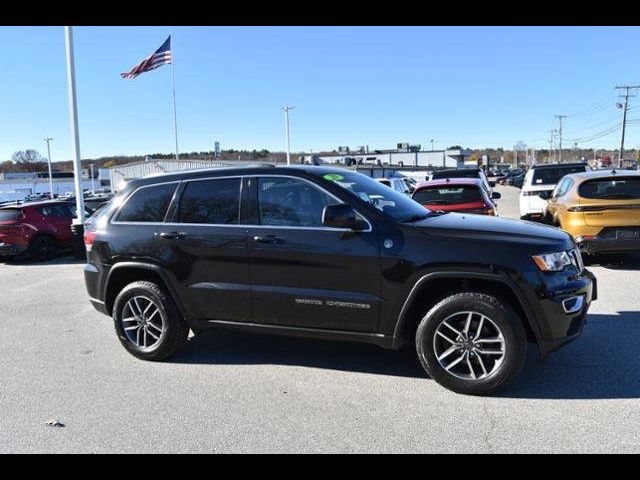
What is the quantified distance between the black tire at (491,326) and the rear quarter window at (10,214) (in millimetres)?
12280

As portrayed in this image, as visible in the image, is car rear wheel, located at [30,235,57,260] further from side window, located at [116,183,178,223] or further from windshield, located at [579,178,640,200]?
windshield, located at [579,178,640,200]

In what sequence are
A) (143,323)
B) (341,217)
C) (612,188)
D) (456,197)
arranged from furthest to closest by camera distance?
1. (456,197)
2. (612,188)
3. (143,323)
4. (341,217)

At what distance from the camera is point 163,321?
512cm

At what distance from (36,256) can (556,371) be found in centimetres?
1268

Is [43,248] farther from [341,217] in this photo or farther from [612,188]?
[612,188]

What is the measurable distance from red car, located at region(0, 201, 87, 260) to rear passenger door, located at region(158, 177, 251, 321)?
9838mm

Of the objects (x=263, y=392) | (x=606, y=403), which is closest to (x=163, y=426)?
(x=263, y=392)

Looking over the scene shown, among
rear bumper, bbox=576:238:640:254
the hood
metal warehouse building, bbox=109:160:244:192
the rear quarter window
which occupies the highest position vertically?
metal warehouse building, bbox=109:160:244:192

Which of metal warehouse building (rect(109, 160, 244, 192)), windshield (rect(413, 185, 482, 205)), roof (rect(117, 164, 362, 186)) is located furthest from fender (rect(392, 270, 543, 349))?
metal warehouse building (rect(109, 160, 244, 192))

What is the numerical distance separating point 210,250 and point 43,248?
10.5 meters

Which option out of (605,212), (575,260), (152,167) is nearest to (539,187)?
(605,212)

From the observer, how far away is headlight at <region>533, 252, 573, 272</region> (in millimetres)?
3994

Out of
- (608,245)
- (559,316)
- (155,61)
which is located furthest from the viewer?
(155,61)

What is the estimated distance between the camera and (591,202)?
27.3ft
